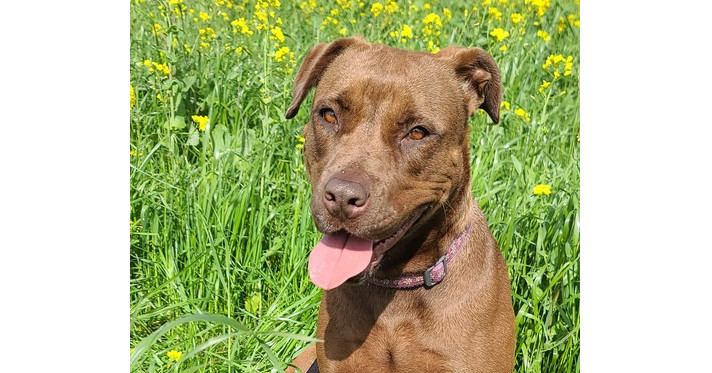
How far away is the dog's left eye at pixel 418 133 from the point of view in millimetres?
2699

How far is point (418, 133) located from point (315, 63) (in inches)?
20.7

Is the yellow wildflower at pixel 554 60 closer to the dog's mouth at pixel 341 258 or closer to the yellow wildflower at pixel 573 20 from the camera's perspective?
the yellow wildflower at pixel 573 20

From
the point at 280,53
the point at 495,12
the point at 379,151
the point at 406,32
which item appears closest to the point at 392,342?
the point at 379,151

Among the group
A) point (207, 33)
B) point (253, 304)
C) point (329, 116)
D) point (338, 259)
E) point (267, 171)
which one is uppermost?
point (329, 116)

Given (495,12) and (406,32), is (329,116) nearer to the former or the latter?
(406,32)

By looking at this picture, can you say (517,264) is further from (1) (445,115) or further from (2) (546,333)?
(1) (445,115)

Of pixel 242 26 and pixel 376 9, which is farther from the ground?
pixel 376 9

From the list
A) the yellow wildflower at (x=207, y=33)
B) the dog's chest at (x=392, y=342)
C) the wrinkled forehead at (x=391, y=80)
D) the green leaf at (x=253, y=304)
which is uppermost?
the wrinkled forehead at (x=391, y=80)

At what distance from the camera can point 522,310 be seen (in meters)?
3.48

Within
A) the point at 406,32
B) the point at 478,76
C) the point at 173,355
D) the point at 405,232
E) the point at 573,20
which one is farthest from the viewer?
the point at 406,32

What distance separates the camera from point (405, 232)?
108 inches

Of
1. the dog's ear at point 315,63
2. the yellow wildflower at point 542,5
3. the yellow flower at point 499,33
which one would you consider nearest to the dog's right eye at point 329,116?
the dog's ear at point 315,63
